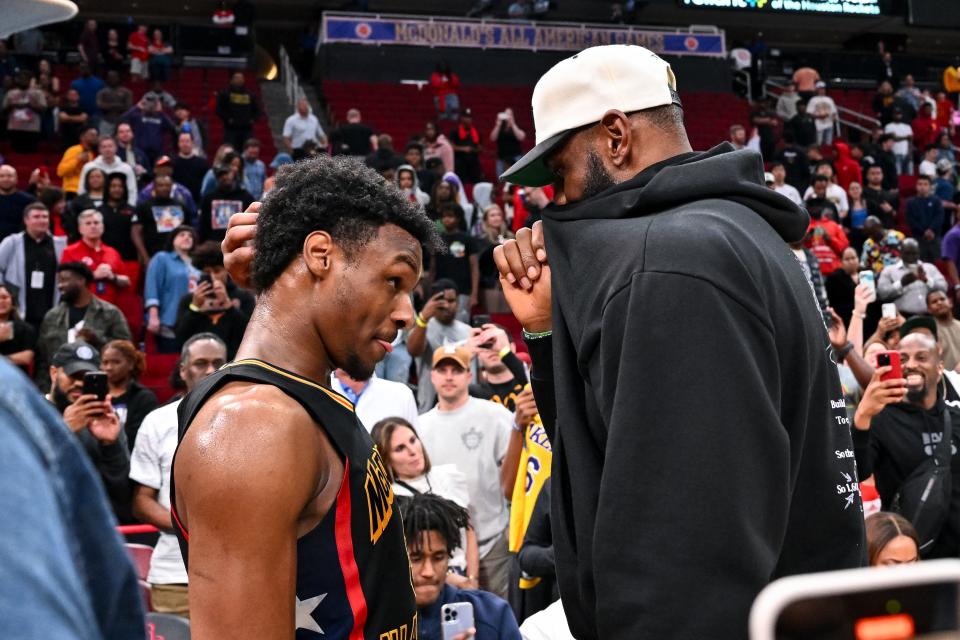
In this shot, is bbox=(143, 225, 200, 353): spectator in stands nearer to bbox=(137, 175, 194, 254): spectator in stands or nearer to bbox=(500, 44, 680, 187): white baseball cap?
bbox=(137, 175, 194, 254): spectator in stands

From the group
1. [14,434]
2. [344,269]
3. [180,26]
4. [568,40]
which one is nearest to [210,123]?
[180,26]

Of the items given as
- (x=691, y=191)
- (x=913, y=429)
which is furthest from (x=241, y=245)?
(x=913, y=429)

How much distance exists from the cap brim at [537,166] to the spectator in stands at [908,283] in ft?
31.0

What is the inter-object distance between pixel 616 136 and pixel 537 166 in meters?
0.18

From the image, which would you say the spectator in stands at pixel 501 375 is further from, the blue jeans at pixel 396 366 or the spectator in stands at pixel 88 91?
the spectator in stands at pixel 88 91

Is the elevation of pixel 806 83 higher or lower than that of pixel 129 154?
higher

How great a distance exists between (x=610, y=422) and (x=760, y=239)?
0.42 metres

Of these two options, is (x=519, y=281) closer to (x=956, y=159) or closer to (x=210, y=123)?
(x=210, y=123)

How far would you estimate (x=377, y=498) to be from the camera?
2158 millimetres

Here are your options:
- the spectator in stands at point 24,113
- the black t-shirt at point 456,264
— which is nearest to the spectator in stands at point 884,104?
the black t-shirt at point 456,264

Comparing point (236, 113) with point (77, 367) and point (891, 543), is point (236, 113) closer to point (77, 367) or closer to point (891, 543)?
point (77, 367)

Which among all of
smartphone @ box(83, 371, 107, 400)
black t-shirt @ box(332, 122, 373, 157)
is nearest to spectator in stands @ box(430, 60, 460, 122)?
black t-shirt @ box(332, 122, 373, 157)

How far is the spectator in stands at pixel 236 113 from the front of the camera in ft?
50.0

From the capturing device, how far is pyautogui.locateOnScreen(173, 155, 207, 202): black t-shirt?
1249cm
